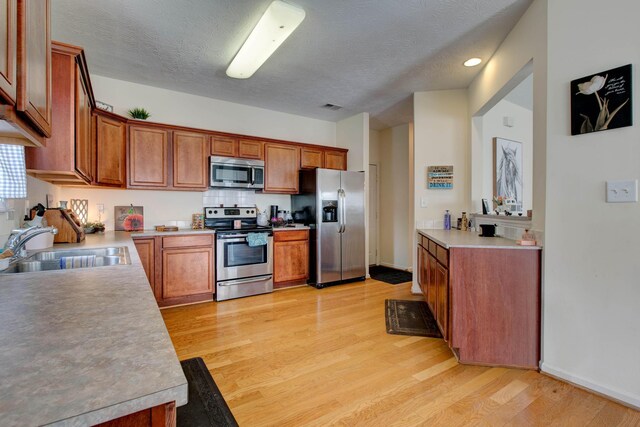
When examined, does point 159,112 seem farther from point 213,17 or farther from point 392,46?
point 392,46

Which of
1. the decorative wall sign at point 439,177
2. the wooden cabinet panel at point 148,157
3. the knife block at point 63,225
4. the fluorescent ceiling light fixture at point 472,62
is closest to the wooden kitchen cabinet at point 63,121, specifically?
the knife block at point 63,225

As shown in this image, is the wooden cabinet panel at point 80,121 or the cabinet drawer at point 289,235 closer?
the wooden cabinet panel at point 80,121

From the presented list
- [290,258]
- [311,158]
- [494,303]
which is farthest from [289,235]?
[494,303]

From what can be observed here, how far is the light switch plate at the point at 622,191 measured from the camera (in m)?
1.72

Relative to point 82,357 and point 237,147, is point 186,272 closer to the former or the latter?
point 237,147

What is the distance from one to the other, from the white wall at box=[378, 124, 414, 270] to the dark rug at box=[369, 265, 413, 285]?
0.77ft

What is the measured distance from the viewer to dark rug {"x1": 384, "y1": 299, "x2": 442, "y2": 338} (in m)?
2.79

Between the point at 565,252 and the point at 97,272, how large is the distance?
106 inches

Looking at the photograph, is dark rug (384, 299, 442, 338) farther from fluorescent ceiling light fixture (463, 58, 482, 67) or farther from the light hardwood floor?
fluorescent ceiling light fixture (463, 58, 482, 67)

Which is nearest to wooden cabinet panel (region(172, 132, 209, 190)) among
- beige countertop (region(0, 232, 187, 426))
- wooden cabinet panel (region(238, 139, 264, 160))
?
wooden cabinet panel (region(238, 139, 264, 160))

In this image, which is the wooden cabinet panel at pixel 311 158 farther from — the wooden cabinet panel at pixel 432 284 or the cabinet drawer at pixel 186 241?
the wooden cabinet panel at pixel 432 284

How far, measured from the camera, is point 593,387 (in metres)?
1.86

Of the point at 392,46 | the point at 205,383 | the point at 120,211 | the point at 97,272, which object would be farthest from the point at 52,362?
the point at 120,211

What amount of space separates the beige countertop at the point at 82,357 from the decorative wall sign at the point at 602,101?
2453 millimetres
